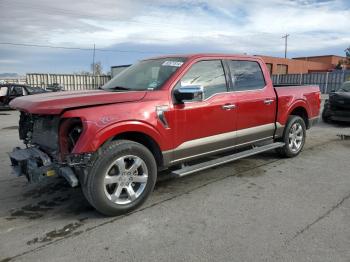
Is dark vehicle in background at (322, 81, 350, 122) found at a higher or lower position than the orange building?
lower

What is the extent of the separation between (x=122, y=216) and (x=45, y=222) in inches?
32.9

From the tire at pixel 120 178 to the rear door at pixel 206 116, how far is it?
0.58 meters

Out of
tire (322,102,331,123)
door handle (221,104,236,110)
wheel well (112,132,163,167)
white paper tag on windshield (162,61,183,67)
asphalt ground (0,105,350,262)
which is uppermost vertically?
white paper tag on windshield (162,61,183,67)

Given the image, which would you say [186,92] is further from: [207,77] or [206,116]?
[207,77]

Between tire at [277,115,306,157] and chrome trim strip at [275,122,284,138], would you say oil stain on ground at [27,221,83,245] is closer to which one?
chrome trim strip at [275,122,284,138]

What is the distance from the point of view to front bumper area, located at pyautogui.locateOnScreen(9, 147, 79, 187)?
12.1 feet

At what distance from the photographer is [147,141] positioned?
4.30 metres

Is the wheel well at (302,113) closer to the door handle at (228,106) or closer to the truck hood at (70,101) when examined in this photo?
the door handle at (228,106)

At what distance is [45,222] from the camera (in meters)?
3.76

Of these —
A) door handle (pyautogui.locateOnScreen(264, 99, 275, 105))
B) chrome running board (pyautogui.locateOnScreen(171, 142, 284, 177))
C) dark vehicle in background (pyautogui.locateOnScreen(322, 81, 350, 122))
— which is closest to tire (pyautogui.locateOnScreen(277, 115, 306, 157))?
chrome running board (pyautogui.locateOnScreen(171, 142, 284, 177))

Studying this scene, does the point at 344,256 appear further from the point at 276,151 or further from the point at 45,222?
the point at 276,151

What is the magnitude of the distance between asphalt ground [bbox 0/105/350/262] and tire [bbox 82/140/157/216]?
0.16 m

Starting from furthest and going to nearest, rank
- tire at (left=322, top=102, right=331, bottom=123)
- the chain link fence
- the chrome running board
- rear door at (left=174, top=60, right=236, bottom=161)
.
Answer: the chain link fence → tire at (left=322, top=102, right=331, bottom=123) → rear door at (left=174, top=60, right=236, bottom=161) → the chrome running board

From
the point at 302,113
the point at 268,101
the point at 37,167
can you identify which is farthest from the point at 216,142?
the point at 302,113
